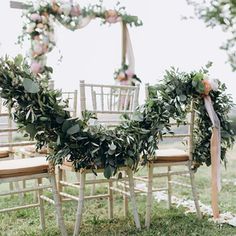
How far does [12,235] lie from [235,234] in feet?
4.50

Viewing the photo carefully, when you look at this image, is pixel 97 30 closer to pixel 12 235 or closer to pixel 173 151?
pixel 173 151

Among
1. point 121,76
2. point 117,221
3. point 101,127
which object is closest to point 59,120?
point 101,127

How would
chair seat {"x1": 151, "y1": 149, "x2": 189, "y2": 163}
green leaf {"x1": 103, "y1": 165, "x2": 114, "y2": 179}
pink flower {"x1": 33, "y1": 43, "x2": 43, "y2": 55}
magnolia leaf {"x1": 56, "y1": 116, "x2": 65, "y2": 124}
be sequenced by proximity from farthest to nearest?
pink flower {"x1": 33, "y1": 43, "x2": 43, "y2": 55}, chair seat {"x1": 151, "y1": 149, "x2": 189, "y2": 163}, green leaf {"x1": 103, "y1": 165, "x2": 114, "y2": 179}, magnolia leaf {"x1": 56, "y1": 116, "x2": 65, "y2": 124}

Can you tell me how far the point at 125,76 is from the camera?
5168 mm

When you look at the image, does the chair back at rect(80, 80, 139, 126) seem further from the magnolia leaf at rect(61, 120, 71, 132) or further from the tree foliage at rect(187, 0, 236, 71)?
the tree foliage at rect(187, 0, 236, 71)

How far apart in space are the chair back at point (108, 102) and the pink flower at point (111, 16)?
2349 millimetres

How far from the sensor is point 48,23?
4.83 metres

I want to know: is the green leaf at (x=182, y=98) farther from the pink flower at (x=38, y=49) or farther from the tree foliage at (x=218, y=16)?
the tree foliage at (x=218, y=16)

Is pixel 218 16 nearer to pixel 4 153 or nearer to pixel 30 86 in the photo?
pixel 4 153

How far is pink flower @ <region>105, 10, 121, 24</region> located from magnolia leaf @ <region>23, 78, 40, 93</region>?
119 inches

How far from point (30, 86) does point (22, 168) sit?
45 cm

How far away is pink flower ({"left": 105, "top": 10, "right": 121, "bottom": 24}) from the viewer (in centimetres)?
509

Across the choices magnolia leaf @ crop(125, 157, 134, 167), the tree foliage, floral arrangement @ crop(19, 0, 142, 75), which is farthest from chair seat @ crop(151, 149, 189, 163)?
the tree foliage

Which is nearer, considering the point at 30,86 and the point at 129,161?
the point at 30,86
